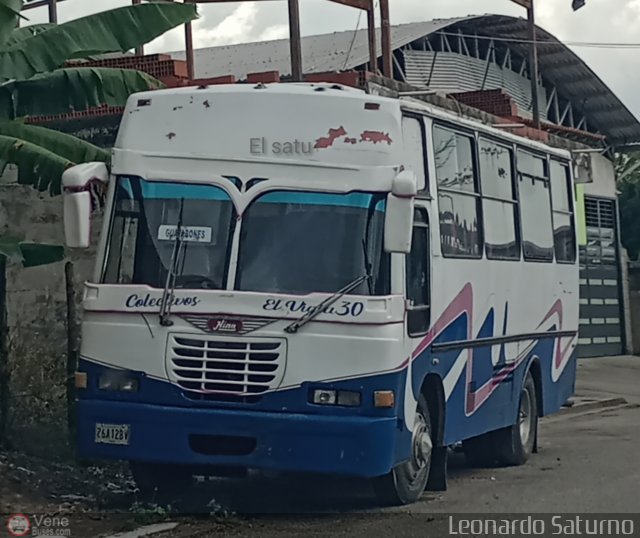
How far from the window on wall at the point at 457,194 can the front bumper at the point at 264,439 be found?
2.19 meters

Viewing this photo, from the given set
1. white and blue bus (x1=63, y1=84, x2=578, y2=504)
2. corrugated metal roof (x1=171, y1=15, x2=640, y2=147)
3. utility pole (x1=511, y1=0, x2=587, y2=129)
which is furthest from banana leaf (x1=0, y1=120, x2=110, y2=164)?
utility pole (x1=511, y1=0, x2=587, y2=129)

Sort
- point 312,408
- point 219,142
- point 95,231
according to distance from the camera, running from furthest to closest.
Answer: point 95,231 → point 219,142 → point 312,408

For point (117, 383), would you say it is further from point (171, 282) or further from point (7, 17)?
point (7, 17)

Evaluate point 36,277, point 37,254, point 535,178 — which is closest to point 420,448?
point 37,254

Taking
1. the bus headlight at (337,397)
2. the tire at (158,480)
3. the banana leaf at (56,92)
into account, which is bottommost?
the tire at (158,480)

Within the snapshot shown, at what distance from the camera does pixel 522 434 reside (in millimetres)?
12930

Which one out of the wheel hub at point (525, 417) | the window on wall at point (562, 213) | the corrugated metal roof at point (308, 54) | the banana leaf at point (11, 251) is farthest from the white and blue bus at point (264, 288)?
the corrugated metal roof at point (308, 54)

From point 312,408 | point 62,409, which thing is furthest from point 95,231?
point 312,408

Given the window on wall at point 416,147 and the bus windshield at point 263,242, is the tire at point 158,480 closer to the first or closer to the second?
the bus windshield at point 263,242

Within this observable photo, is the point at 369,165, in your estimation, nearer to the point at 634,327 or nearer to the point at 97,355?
the point at 97,355

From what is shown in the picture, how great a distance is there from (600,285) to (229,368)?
1977 centimetres

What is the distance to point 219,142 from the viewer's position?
30.6ft

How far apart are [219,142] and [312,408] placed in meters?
2.12

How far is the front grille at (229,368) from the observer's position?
8.80 meters
